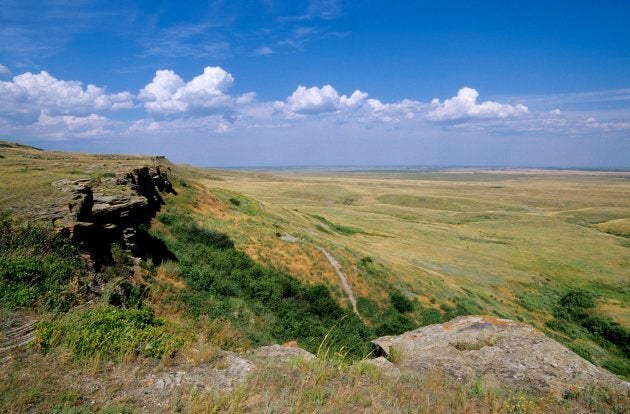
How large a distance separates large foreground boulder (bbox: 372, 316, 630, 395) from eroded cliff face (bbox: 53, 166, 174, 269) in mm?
11712

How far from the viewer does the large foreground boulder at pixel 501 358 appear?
28.7 ft

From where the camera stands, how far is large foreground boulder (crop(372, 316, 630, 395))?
8.75 m

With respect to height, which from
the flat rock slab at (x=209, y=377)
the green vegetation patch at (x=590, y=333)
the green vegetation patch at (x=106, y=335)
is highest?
the green vegetation patch at (x=106, y=335)

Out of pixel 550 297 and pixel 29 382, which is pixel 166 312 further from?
pixel 550 297

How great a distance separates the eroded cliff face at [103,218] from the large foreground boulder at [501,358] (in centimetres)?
1171

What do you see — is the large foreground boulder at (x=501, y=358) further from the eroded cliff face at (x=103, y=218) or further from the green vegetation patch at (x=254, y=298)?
the eroded cliff face at (x=103, y=218)

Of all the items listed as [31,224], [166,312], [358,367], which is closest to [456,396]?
[358,367]

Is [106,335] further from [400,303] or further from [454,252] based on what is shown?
[454,252]

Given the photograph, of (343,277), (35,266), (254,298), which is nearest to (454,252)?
(343,277)

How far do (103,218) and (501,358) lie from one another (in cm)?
1689

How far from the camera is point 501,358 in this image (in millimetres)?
10109

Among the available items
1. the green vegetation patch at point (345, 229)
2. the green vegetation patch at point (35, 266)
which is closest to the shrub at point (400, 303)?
the green vegetation patch at point (35, 266)

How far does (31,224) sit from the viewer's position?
37.9ft

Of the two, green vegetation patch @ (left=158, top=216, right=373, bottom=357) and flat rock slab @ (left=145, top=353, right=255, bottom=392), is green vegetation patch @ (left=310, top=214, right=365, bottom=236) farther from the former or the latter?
flat rock slab @ (left=145, top=353, right=255, bottom=392)
